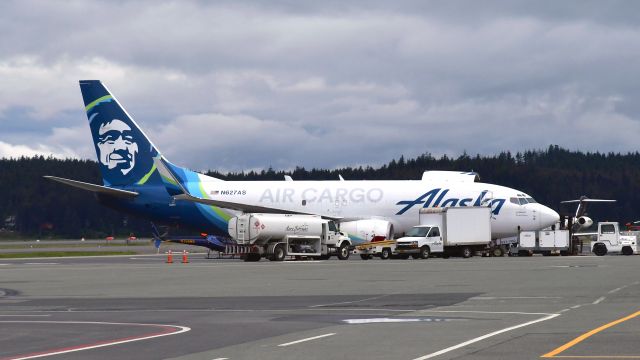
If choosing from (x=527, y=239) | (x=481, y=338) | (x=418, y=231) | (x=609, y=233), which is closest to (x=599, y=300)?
(x=481, y=338)

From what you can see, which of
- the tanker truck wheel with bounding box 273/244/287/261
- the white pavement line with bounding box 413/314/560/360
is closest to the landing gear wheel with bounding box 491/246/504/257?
the tanker truck wheel with bounding box 273/244/287/261

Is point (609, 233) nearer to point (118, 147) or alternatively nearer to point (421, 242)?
point (421, 242)

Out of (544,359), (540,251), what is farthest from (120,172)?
(544,359)

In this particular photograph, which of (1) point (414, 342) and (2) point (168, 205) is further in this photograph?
(2) point (168, 205)

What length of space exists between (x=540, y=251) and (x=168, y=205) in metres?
27.4

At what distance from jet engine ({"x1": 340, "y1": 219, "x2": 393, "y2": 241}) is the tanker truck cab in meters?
2.28

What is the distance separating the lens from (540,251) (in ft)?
250

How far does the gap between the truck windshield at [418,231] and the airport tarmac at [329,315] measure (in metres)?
21.0

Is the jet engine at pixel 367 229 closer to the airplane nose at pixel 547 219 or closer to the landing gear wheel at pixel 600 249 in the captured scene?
the airplane nose at pixel 547 219

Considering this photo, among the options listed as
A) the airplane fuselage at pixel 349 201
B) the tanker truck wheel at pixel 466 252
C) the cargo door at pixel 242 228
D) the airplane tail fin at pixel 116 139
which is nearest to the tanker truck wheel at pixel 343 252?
the airplane fuselage at pixel 349 201

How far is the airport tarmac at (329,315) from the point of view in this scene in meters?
19.1

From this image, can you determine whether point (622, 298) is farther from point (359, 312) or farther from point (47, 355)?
point (47, 355)

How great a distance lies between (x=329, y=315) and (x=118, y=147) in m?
56.6

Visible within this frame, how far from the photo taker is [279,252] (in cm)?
7088
